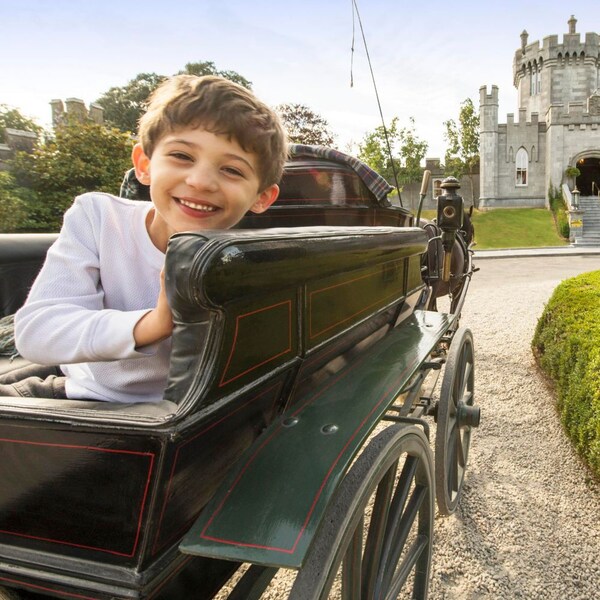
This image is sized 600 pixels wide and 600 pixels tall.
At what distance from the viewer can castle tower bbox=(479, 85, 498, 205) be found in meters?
30.9

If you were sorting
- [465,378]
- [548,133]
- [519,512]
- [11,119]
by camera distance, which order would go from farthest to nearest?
[548,133] → [11,119] → [465,378] → [519,512]

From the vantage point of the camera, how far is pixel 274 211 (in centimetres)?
255

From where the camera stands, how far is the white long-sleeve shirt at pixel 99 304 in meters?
1.04

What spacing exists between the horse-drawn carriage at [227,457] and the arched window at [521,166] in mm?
33707

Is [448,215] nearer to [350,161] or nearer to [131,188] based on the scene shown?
[350,161]

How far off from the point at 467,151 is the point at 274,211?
34967 millimetres

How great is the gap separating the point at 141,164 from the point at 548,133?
110 feet

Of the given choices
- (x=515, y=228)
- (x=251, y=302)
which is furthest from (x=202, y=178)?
(x=515, y=228)

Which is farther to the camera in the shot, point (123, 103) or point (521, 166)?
point (123, 103)

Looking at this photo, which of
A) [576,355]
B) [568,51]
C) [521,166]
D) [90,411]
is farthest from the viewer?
[568,51]

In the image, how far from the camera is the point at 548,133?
97.0ft

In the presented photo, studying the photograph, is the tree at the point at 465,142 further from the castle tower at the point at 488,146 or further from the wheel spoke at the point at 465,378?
the wheel spoke at the point at 465,378

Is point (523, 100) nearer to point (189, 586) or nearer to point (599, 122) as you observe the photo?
point (599, 122)

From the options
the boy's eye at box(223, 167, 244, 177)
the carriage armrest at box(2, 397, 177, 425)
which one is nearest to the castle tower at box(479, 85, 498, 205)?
the boy's eye at box(223, 167, 244, 177)
